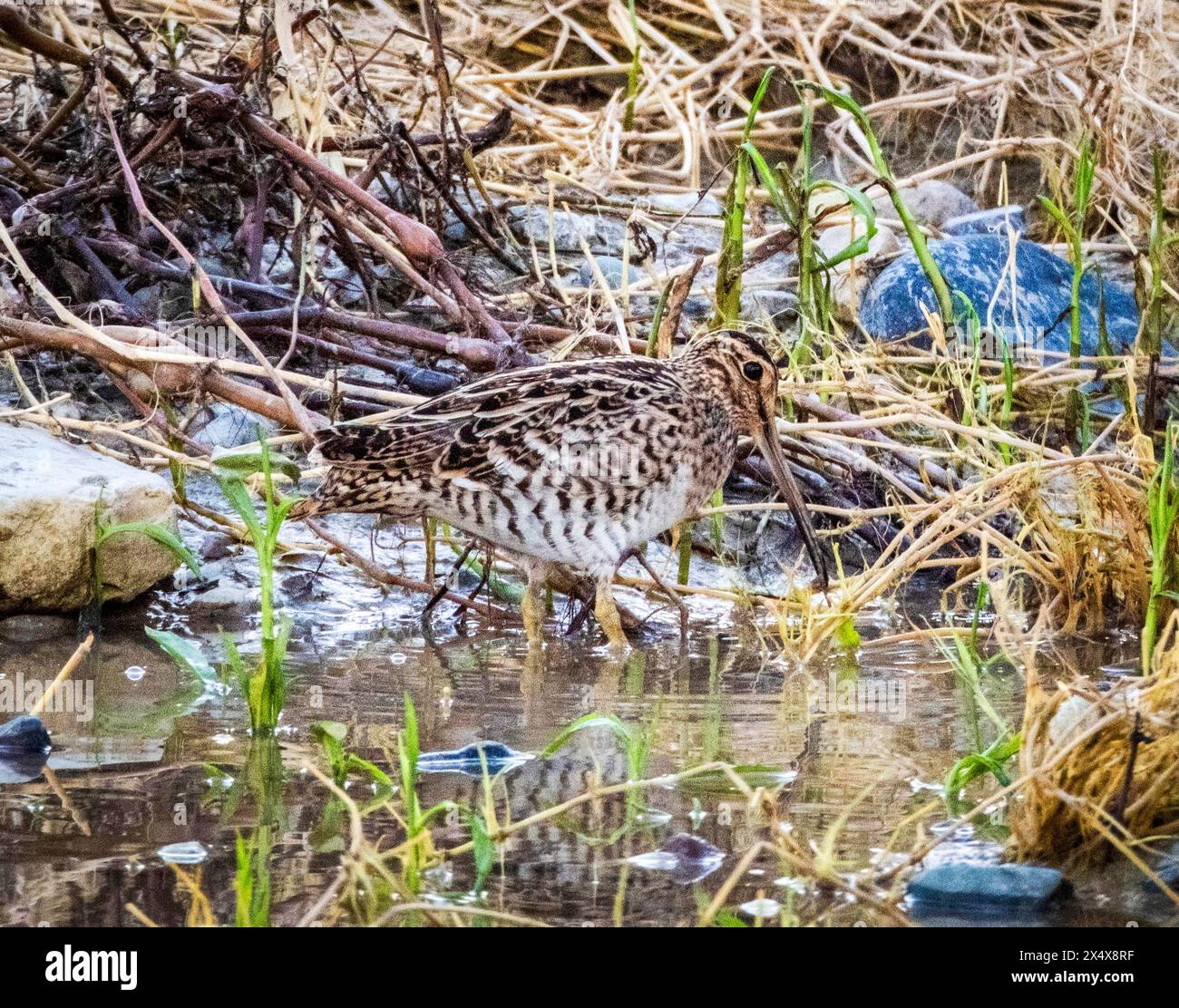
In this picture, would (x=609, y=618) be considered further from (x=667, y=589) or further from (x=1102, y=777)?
(x=1102, y=777)

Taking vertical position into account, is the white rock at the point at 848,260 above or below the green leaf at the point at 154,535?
above

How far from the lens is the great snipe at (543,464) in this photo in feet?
15.8

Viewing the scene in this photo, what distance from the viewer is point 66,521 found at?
4.84m

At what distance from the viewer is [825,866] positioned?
2.51 metres

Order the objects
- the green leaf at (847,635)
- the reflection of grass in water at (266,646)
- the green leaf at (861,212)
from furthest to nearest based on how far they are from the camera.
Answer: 1. the green leaf at (861,212)
2. the green leaf at (847,635)
3. the reflection of grass in water at (266,646)

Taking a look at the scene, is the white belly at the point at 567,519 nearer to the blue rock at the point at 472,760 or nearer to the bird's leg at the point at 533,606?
the bird's leg at the point at 533,606

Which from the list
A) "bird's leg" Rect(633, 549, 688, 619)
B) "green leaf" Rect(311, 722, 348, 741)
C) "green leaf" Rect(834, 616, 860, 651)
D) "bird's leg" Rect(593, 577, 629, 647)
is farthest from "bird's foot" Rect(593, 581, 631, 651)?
"green leaf" Rect(311, 722, 348, 741)

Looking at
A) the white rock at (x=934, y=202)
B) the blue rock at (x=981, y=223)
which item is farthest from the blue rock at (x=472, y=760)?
the white rock at (x=934, y=202)

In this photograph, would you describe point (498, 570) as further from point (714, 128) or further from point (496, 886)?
point (714, 128)

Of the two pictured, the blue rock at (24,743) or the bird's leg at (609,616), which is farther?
the bird's leg at (609,616)

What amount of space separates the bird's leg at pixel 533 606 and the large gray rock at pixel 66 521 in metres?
1.12

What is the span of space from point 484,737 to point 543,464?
1221 mm

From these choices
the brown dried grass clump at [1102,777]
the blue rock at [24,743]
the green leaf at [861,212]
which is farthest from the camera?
the green leaf at [861,212]

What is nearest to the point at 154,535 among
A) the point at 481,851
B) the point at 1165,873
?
the point at 481,851
